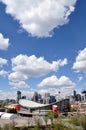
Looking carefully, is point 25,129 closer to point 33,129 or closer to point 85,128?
point 33,129

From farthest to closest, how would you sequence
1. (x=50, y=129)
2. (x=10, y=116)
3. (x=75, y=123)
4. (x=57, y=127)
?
(x=10, y=116) < (x=75, y=123) < (x=50, y=129) < (x=57, y=127)

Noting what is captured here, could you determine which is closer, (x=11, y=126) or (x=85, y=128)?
(x=11, y=126)

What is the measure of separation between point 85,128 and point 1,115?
64.7 metres

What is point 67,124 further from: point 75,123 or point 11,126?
point 11,126

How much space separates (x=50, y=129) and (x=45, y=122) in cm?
912

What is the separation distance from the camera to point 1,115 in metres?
148

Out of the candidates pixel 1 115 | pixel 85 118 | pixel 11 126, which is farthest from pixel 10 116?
pixel 11 126

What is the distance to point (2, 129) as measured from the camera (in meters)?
77.8

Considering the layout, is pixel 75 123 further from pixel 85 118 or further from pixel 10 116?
pixel 10 116

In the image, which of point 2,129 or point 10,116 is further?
point 10,116

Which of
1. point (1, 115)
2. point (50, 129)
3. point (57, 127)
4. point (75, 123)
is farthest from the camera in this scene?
point (1, 115)

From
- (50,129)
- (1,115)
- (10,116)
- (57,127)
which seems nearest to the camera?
(57,127)

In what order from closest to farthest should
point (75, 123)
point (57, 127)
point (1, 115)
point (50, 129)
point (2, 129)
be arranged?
point (2, 129)
point (57, 127)
point (50, 129)
point (75, 123)
point (1, 115)

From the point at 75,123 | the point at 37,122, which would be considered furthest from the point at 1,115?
the point at 75,123
